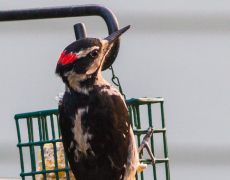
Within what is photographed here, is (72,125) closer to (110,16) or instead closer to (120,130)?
(120,130)

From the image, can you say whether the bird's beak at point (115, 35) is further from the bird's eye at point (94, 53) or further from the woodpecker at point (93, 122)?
the bird's eye at point (94, 53)

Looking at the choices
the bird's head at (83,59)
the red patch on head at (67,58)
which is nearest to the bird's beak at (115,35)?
the bird's head at (83,59)

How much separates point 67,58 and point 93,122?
0.34 metres

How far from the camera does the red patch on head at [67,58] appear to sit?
15.8 feet

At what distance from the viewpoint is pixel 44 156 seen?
511cm

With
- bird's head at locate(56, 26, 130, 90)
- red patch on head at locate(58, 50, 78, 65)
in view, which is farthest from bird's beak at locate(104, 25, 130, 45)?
red patch on head at locate(58, 50, 78, 65)

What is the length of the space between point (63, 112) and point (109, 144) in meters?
0.27

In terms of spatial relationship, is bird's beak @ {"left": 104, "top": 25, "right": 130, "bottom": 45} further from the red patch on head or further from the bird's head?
the red patch on head

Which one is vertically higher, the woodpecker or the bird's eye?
the bird's eye

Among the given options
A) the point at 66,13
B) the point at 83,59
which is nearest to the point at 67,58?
the point at 83,59

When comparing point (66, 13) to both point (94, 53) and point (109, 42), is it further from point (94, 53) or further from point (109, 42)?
point (94, 53)

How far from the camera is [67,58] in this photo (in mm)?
4848

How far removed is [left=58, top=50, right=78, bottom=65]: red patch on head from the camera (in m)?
4.82

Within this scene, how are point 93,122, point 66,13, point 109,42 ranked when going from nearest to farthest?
point 66,13, point 109,42, point 93,122
